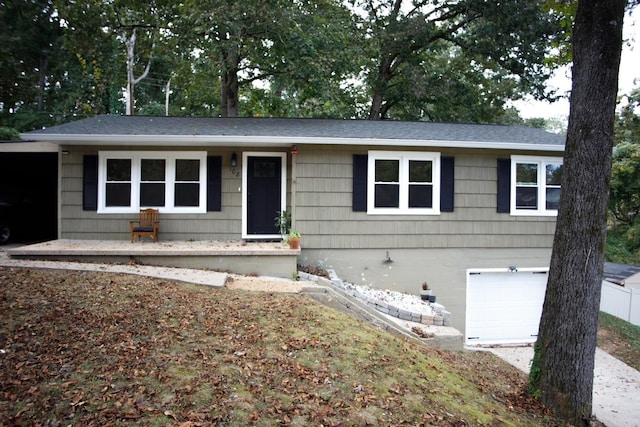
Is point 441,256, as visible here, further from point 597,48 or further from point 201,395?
point 201,395

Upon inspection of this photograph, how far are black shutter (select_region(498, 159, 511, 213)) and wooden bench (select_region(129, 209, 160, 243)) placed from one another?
745 cm

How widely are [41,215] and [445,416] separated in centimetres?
1272

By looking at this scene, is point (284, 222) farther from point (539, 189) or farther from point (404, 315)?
point (539, 189)

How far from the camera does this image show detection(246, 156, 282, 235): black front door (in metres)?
10.1

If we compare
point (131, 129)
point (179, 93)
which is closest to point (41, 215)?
point (131, 129)

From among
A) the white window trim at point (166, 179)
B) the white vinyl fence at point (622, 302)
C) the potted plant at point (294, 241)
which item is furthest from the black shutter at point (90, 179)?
the white vinyl fence at point (622, 302)

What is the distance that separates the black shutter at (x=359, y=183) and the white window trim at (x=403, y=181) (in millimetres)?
89

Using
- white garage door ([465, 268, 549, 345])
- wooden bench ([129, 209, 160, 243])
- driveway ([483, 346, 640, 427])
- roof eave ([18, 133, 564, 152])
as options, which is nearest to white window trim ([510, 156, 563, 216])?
roof eave ([18, 133, 564, 152])

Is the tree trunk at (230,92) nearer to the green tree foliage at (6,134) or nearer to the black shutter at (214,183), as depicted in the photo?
the black shutter at (214,183)

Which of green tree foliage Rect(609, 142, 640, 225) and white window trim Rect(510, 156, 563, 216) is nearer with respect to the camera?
white window trim Rect(510, 156, 563, 216)

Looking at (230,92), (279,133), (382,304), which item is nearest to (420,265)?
(382,304)

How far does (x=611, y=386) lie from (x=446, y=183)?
4712 millimetres

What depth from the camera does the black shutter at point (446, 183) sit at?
991cm

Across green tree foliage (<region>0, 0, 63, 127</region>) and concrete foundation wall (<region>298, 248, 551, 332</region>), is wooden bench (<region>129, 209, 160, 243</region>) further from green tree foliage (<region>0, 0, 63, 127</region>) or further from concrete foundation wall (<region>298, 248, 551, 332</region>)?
green tree foliage (<region>0, 0, 63, 127</region>)
